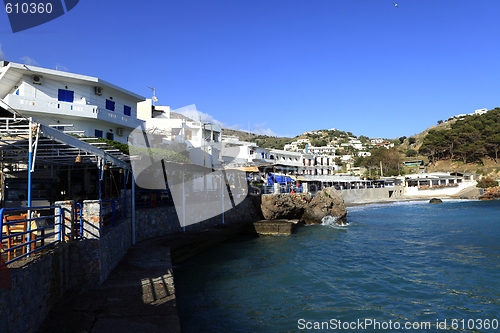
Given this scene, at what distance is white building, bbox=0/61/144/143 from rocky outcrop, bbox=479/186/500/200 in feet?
221

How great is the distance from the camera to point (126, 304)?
6.81 metres

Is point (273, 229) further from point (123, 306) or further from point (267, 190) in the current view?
point (123, 306)

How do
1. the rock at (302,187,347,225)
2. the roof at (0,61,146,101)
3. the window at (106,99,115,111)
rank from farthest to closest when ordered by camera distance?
1. the rock at (302,187,347,225)
2. the window at (106,99,115,111)
3. the roof at (0,61,146,101)

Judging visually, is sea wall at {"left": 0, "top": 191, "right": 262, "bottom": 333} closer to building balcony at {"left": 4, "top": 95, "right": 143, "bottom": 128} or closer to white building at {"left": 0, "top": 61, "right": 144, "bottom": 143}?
building balcony at {"left": 4, "top": 95, "right": 143, "bottom": 128}

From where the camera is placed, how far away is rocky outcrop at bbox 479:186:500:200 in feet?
203

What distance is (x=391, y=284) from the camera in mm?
11195

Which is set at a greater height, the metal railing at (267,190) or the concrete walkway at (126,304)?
the metal railing at (267,190)

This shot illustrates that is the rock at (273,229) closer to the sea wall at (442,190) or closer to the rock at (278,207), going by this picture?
the rock at (278,207)

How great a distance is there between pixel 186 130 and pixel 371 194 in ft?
132

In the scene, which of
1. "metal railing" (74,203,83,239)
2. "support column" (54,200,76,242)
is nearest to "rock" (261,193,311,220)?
"metal railing" (74,203,83,239)

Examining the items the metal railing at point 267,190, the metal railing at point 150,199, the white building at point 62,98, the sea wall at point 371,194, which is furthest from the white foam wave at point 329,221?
the sea wall at point 371,194

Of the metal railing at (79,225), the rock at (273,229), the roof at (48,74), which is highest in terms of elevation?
the roof at (48,74)

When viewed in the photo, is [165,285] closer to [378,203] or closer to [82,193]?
[82,193]

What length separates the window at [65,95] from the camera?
24328mm
